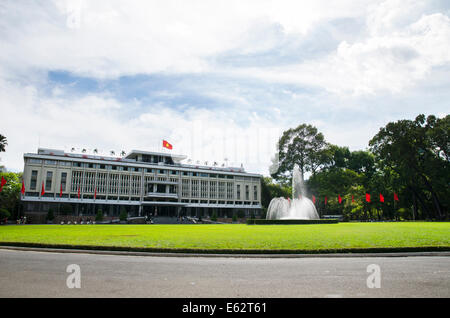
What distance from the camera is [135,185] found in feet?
285

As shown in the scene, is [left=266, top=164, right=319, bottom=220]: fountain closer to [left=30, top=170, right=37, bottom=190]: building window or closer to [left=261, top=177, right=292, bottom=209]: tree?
[left=261, top=177, right=292, bottom=209]: tree

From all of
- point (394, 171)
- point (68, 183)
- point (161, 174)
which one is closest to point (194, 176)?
point (161, 174)

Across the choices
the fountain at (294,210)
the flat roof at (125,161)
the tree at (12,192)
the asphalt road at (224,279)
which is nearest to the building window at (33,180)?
the flat roof at (125,161)

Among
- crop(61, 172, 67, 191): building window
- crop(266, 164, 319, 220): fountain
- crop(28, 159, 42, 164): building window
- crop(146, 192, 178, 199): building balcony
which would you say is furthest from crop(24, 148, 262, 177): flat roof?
crop(266, 164, 319, 220): fountain

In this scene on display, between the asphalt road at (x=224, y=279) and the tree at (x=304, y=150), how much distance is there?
2339 inches

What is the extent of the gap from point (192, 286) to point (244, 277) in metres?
1.73

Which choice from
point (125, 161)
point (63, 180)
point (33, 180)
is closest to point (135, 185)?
point (125, 161)

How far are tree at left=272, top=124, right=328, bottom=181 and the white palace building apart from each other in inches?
1279

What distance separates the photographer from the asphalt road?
6.57 metres

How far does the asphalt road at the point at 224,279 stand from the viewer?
657cm

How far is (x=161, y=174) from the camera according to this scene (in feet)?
300

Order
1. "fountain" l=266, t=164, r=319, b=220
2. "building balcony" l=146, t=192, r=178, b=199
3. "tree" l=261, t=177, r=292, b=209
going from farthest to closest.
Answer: "tree" l=261, t=177, r=292, b=209 → "building balcony" l=146, t=192, r=178, b=199 → "fountain" l=266, t=164, r=319, b=220

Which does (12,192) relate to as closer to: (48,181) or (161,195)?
(48,181)
